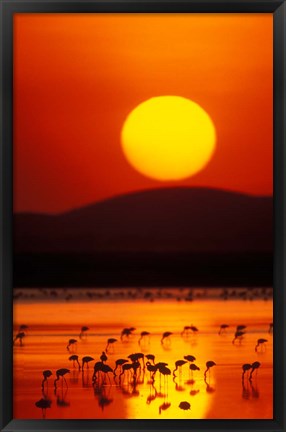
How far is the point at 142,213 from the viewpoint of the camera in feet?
8.45

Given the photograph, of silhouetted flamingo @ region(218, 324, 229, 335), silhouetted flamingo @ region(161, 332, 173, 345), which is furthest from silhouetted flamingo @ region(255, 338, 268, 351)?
silhouetted flamingo @ region(161, 332, 173, 345)

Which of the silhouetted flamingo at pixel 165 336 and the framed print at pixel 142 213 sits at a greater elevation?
the framed print at pixel 142 213

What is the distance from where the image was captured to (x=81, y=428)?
249cm

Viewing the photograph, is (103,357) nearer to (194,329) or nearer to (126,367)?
(126,367)

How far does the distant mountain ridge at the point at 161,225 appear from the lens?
254 centimetres

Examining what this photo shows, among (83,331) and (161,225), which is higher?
(161,225)

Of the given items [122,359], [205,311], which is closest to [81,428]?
[122,359]

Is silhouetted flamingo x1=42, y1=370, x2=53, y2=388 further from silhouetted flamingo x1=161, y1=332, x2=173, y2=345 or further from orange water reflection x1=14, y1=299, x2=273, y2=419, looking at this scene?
silhouetted flamingo x1=161, y1=332, x2=173, y2=345

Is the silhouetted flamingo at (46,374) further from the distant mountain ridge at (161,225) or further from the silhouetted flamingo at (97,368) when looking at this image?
the distant mountain ridge at (161,225)

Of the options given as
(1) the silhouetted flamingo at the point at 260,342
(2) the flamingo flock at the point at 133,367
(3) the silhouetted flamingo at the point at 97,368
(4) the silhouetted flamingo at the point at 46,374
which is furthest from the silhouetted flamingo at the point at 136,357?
(1) the silhouetted flamingo at the point at 260,342

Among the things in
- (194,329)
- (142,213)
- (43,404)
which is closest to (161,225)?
(142,213)

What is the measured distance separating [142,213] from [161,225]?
0.08 m

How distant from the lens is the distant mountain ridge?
8.33 feet

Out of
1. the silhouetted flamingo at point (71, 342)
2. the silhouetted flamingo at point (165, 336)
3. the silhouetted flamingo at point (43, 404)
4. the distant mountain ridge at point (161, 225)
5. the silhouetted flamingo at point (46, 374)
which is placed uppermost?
the distant mountain ridge at point (161, 225)
